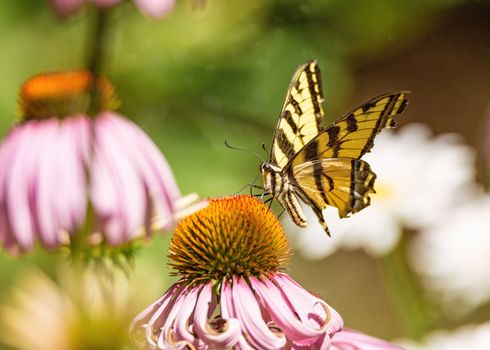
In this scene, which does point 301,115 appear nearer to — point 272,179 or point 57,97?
point 272,179

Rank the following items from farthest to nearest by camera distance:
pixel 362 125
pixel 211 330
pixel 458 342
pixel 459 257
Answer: pixel 459 257, pixel 458 342, pixel 362 125, pixel 211 330

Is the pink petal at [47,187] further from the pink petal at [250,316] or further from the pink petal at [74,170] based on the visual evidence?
the pink petal at [250,316]

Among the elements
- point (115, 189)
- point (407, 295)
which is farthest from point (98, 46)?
point (407, 295)

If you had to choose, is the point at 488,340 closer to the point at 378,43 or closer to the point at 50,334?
the point at 50,334

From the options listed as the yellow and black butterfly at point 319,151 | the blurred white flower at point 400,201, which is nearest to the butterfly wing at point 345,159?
the yellow and black butterfly at point 319,151

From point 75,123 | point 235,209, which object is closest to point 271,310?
point 235,209

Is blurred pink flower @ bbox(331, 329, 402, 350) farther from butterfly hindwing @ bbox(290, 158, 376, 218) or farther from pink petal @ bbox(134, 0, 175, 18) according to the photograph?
pink petal @ bbox(134, 0, 175, 18)
